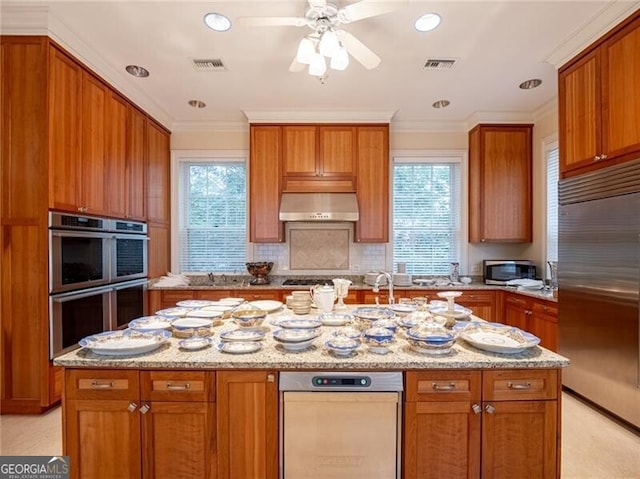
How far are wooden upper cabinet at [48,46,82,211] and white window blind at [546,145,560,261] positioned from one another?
4.91 m

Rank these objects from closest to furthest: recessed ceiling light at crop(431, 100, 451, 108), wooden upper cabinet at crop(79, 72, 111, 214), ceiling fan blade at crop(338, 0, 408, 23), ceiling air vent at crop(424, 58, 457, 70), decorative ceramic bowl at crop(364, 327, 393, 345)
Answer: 1. decorative ceramic bowl at crop(364, 327, 393, 345)
2. ceiling fan blade at crop(338, 0, 408, 23)
3. wooden upper cabinet at crop(79, 72, 111, 214)
4. ceiling air vent at crop(424, 58, 457, 70)
5. recessed ceiling light at crop(431, 100, 451, 108)

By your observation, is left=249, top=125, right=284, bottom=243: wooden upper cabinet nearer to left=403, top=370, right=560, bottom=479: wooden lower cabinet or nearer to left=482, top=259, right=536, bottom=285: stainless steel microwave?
left=482, top=259, right=536, bottom=285: stainless steel microwave

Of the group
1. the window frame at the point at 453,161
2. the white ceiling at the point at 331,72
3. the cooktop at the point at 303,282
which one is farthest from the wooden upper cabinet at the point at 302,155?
the cooktop at the point at 303,282

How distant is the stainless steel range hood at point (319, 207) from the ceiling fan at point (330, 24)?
1.89 m

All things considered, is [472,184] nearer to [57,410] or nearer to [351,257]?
[351,257]

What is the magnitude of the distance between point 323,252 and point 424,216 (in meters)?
1.51

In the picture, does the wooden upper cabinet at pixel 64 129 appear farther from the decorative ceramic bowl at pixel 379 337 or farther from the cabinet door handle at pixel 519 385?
the cabinet door handle at pixel 519 385

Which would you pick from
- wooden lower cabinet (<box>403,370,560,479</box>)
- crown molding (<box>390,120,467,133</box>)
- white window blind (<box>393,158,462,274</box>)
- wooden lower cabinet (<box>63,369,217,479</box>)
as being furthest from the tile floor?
crown molding (<box>390,120,467,133</box>)

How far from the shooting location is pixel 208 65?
3014mm

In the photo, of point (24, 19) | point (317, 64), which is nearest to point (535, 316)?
point (317, 64)

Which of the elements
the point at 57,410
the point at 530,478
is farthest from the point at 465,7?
the point at 57,410

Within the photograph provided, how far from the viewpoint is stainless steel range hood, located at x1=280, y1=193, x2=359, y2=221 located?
3906 millimetres

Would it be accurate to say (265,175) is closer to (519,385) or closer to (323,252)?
(323,252)

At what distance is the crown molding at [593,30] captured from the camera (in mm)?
2230
